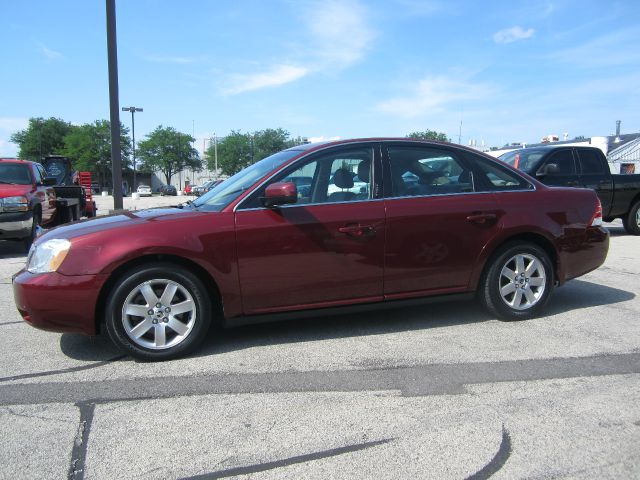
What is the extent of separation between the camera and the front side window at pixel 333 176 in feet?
14.4

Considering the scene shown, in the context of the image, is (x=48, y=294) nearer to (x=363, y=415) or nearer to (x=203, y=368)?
(x=203, y=368)

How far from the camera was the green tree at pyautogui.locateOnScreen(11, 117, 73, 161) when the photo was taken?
78.6 meters

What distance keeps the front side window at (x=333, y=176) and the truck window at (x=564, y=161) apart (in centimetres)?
707

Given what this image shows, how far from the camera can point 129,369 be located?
152 inches

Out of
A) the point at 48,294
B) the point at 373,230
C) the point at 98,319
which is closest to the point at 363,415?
the point at 373,230

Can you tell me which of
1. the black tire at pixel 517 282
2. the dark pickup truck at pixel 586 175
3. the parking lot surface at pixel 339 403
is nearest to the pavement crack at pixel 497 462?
the parking lot surface at pixel 339 403

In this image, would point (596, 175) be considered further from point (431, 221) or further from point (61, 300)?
point (61, 300)

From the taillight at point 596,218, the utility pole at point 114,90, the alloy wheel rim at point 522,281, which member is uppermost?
the utility pole at point 114,90

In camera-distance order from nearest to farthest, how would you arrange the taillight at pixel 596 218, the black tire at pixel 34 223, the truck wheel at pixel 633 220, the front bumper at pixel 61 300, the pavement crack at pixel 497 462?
the pavement crack at pixel 497 462, the front bumper at pixel 61 300, the taillight at pixel 596 218, the black tire at pixel 34 223, the truck wheel at pixel 633 220

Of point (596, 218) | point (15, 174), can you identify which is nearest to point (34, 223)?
point (15, 174)

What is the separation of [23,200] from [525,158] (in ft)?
30.6

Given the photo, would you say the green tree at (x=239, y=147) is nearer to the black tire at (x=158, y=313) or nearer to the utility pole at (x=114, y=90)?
the utility pole at (x=114, y=90)

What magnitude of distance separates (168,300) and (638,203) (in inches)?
432

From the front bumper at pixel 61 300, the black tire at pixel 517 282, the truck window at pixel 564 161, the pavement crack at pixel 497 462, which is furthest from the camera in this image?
the truck window at pixel 564 161
